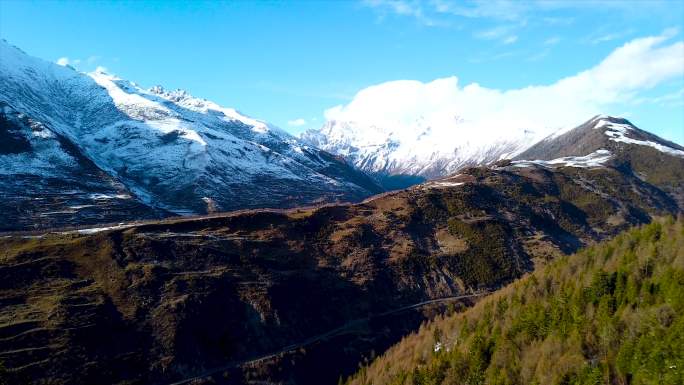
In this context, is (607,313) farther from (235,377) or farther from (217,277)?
(217,277)

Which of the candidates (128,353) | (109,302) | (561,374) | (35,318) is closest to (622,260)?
(561,374)

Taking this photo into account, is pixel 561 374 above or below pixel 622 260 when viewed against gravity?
below

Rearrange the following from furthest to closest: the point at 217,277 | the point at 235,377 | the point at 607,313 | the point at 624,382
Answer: the point at 217,277
the point at 235,377
the point at 607,313
the point at 624,382

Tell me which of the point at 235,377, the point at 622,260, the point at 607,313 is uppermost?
the point at 622,260

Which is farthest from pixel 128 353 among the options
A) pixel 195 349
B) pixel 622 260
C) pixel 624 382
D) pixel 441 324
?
pixel 622 260

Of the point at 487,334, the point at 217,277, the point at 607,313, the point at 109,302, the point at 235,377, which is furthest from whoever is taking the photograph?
the point at 217,277

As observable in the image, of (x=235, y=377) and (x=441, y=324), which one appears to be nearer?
(x=235, y=377)
